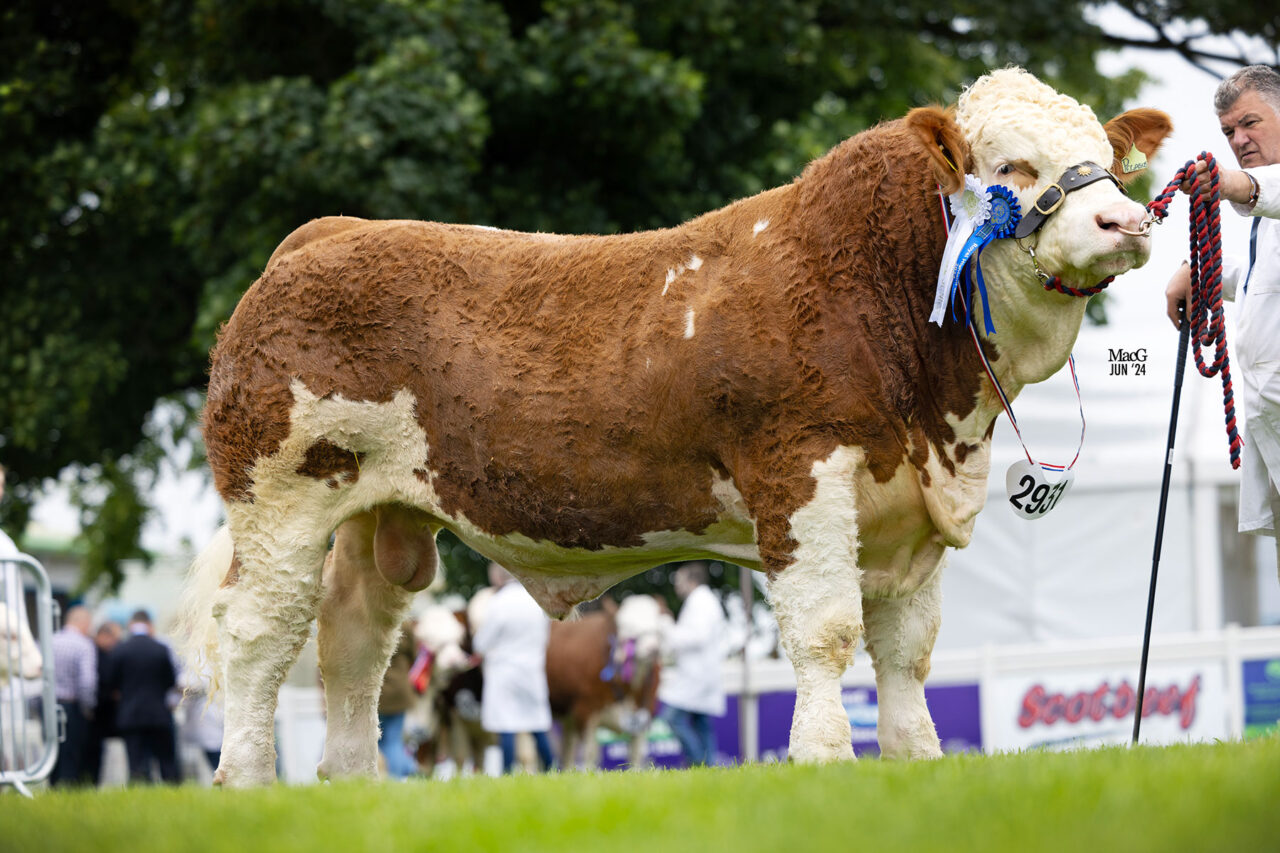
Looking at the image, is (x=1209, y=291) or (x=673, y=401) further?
(x=1209, y=291)

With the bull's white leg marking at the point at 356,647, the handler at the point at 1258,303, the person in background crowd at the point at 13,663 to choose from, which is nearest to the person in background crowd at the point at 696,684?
the person in background crowd at the point at 13,663

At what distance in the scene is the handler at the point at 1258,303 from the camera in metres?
4.97

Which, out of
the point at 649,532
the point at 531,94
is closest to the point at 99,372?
the point at 531,94

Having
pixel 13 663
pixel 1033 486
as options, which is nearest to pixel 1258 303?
pixel 1033 486

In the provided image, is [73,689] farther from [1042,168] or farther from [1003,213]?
[1042,168]

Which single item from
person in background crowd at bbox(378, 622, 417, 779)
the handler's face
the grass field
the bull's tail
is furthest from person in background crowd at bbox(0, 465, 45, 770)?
the handler's face

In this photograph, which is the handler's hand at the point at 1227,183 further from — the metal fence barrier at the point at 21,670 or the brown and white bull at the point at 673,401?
the metal fence barrier at the point at 21,670

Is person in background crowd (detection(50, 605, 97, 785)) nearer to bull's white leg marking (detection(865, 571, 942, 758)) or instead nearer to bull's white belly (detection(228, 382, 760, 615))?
bull's white belly (detection(228, 382, 760, 615))

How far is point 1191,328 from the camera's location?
17.1 ft

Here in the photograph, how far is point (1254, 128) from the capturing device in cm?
508

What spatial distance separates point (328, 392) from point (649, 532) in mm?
1342

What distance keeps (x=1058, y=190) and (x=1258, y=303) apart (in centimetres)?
114

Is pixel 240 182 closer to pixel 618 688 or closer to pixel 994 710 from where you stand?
pixel 618 688

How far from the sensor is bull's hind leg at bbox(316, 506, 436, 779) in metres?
5.62
